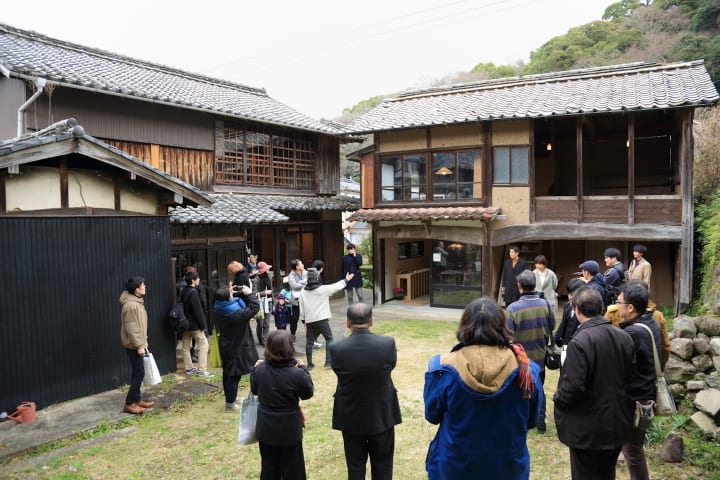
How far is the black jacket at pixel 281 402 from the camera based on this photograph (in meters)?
3.66

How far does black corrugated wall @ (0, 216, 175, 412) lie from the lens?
6266 mm

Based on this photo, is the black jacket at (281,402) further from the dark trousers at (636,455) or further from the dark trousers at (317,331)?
the dark trousers at (317,331)

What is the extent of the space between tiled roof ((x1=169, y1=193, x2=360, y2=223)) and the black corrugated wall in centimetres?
195

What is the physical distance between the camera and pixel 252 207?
1232cm

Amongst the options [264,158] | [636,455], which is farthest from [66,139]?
[264,158]

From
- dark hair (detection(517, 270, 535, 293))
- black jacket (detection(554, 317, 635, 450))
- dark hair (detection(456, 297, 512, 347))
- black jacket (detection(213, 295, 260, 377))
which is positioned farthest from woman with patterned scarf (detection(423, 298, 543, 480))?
black jacket (detection(213, 295, 260, 377))

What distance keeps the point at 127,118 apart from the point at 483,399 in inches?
456

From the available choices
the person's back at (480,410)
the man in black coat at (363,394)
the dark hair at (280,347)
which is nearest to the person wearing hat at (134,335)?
the dark hair at (280,347)

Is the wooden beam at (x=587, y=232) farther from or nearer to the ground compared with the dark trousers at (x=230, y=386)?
farther from the ground

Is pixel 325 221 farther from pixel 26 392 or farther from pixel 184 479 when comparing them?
pixel 184 479

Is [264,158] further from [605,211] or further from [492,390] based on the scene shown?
[492,390]

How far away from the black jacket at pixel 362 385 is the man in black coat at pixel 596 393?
4.25 ft

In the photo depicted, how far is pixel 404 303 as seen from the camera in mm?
15469

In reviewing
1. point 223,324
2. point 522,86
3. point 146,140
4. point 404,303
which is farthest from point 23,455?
point 522,86
